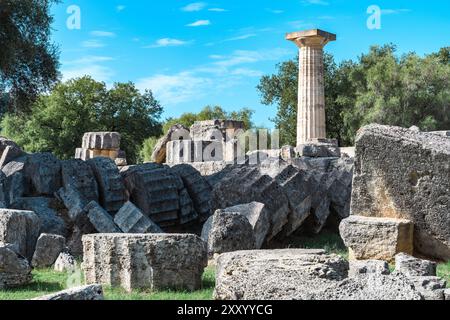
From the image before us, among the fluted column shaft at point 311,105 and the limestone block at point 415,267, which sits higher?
the fluted column shaft at point 311,105

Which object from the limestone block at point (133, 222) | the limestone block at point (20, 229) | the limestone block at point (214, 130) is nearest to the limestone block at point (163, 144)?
the limestone block at point (214, 130)

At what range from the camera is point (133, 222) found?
31.6 feet

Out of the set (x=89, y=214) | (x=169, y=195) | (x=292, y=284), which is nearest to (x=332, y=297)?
(x=292, y=284)

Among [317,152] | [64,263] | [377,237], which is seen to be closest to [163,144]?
[317,152]

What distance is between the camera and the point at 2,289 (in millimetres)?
6680

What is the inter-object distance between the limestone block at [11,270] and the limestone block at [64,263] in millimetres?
1105

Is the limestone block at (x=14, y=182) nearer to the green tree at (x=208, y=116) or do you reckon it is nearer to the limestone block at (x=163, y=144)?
the limestone block at (x=163, y=144)

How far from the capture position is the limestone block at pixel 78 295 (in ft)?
12.6

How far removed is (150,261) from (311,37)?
1000 inches

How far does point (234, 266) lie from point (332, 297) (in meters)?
1.01

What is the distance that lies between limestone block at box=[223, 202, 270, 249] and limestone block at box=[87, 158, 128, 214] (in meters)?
3.49

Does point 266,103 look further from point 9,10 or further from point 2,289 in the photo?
point 2,289

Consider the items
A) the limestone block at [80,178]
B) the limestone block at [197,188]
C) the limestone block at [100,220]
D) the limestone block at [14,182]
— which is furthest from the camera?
the limestone block at [197,188]

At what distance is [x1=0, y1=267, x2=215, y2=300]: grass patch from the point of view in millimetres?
5953
